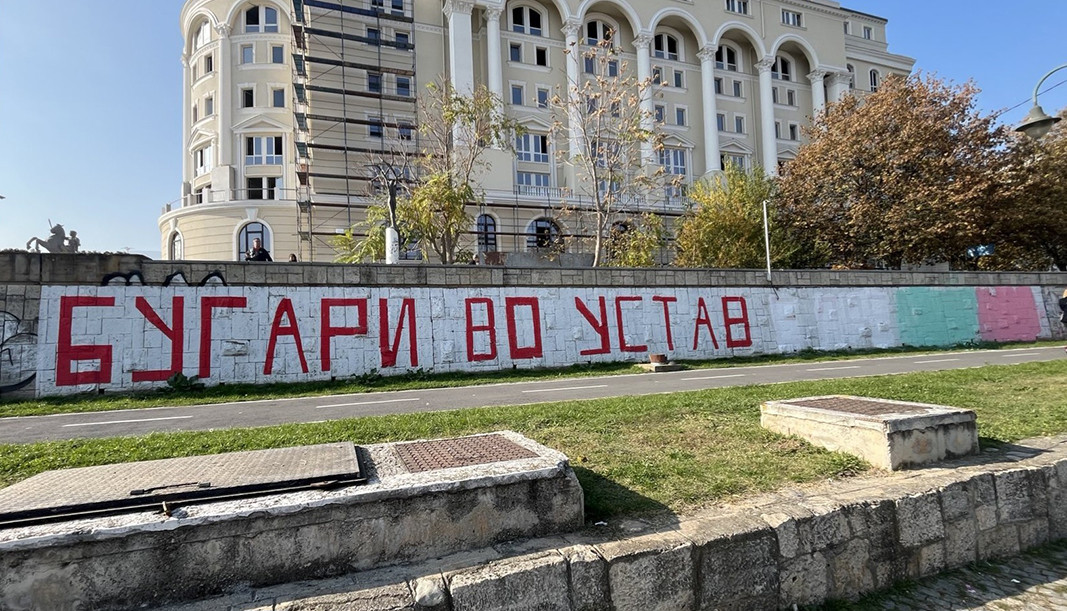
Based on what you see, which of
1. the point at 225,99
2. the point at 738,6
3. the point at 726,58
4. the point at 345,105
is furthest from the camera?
the point at 726,58

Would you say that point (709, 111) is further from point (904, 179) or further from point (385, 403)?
point (385, 403)

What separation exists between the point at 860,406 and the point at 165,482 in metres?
5.27

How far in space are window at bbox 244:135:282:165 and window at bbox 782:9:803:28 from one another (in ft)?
132

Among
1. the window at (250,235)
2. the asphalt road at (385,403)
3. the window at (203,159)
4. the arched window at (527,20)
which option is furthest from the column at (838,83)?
the window at (203,159)

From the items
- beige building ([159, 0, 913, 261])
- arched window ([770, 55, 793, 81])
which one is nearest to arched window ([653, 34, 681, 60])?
beige building ([159, 0, 913, 261])

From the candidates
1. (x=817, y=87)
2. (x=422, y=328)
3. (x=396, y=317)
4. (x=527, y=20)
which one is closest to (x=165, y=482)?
(x=396, y=317)

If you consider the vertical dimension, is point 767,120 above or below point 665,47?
below

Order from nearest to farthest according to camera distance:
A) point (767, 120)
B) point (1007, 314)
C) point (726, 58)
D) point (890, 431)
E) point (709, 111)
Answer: point (890, 431) → point (1007, 314) → point (709, 111) → point (767, 120) → point (726, 58)

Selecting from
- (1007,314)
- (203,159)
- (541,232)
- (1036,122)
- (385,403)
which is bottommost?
(385,403)

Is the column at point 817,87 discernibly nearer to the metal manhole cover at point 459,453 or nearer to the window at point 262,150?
the window at point 262,150

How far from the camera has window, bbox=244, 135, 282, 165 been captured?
34.1m

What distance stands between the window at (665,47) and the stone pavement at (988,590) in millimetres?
44285

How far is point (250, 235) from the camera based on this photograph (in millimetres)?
32125

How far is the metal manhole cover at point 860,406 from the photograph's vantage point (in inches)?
181
